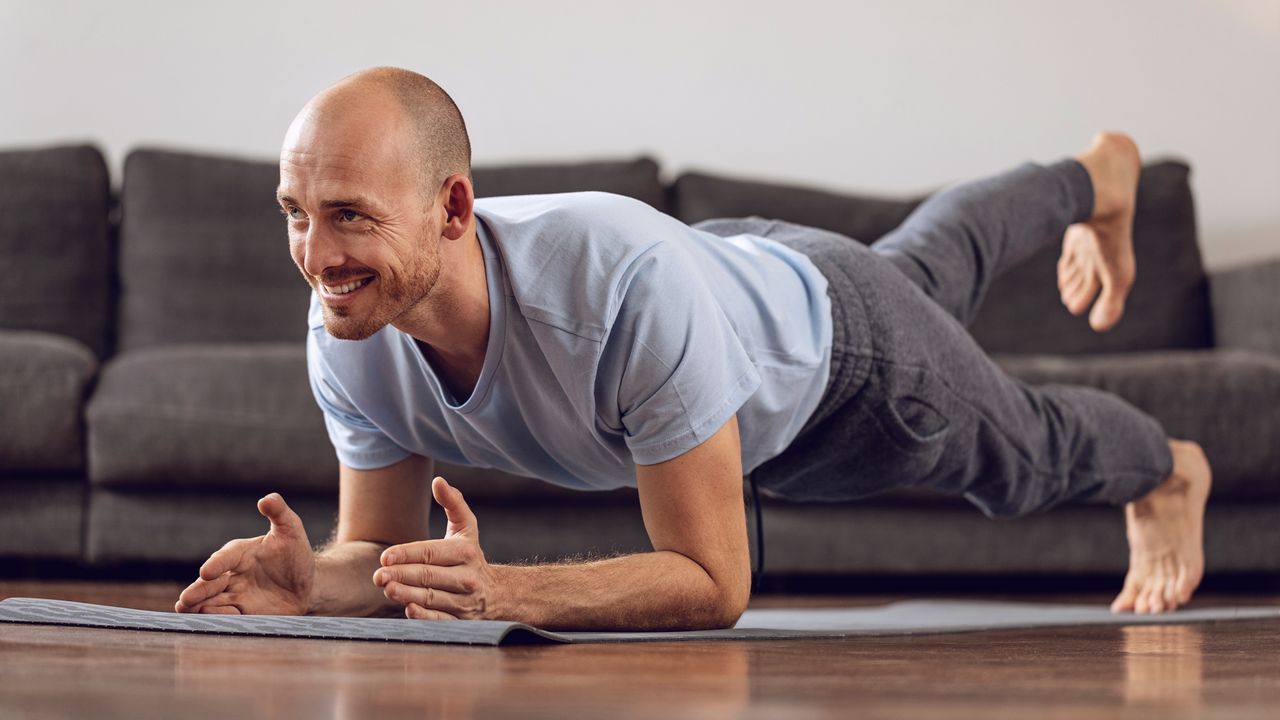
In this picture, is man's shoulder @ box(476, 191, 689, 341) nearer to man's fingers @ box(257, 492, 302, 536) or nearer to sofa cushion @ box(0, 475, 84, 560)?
man's fingers @ box(257, 492, 302, 536)

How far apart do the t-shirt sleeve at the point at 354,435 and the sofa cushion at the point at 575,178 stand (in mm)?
1454

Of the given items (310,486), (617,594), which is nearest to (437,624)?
(617,594)

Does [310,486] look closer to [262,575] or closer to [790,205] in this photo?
[262,575]

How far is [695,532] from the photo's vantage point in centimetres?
117

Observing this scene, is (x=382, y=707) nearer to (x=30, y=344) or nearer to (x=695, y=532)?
(x=695, y=532)

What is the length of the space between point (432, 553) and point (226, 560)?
237mm

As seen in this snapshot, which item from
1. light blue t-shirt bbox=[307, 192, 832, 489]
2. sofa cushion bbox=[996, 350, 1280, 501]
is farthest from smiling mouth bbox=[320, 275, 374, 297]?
sofa cushion bbox=[996, 350, 1280, 501]

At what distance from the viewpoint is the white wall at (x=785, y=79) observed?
10.8 ft

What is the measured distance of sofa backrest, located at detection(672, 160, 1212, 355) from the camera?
2.90 m

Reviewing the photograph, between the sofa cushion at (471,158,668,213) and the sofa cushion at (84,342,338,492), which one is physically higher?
the sofa cushion at (471,158,668,213)

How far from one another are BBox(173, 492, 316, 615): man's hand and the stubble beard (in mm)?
166

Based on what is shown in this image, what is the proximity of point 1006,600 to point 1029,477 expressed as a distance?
0.52 meters

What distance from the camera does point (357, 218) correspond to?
1131 millimetres

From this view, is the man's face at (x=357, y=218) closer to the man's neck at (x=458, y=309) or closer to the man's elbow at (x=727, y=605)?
the man's neck at (x=458, y=309)
